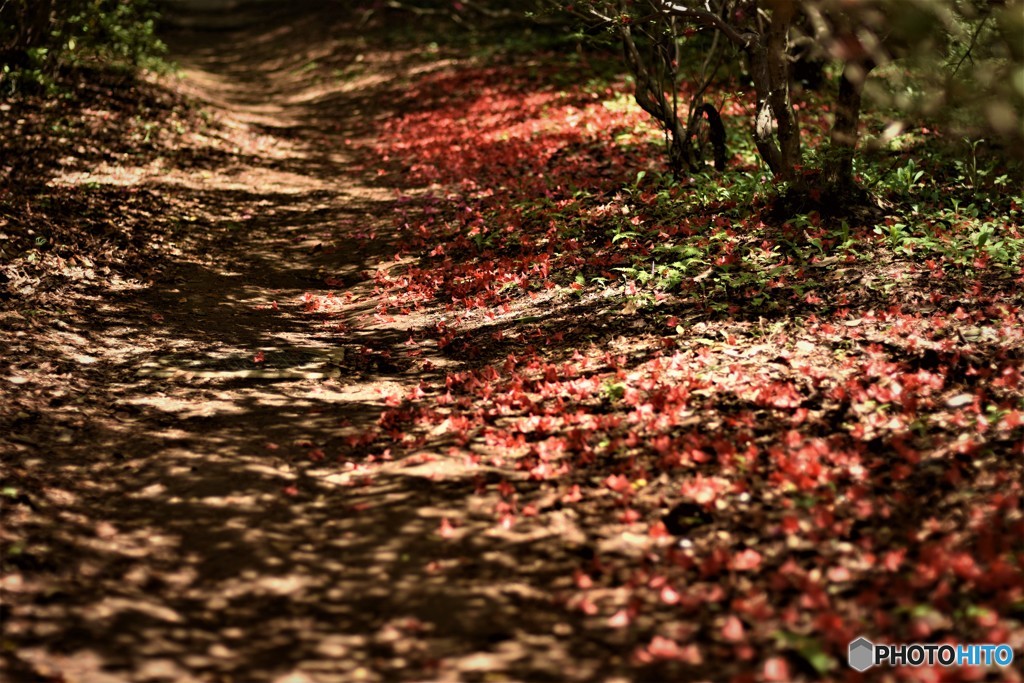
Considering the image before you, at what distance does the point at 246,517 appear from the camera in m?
5.16

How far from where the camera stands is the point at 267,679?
385 centimetres

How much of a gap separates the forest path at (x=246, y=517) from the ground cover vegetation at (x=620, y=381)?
0.11 ft

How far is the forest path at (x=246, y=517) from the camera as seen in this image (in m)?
4.03

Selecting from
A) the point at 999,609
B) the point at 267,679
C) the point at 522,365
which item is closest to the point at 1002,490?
the point at 999,609

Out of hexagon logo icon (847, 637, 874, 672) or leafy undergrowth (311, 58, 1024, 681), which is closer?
hexagon logo icon (847, 637, 874, 672)

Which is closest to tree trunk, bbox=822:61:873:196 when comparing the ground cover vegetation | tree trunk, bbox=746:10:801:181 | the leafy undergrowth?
the ground cover vegetation

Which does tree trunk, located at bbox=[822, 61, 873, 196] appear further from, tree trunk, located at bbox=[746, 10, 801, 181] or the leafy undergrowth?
the leafy undergrowth

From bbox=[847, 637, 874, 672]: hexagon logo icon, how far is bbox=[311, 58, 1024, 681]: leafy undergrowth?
60mm

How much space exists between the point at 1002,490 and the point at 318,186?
11418 mm

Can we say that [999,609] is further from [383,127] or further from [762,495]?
[383,127]

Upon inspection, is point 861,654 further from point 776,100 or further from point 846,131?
point 776,100

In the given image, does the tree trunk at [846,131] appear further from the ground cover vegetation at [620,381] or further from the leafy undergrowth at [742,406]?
the leafy undergrowth at [742,406]

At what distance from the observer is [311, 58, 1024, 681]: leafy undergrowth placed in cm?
412

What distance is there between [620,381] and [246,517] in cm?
305
